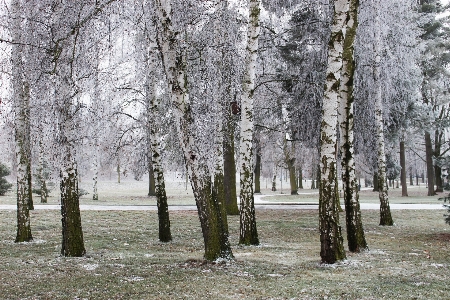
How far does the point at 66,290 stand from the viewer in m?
5.83

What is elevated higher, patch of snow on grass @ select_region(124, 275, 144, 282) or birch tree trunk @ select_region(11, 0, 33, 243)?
birch tree trunk @ select_region(11, 0, 33, 243)

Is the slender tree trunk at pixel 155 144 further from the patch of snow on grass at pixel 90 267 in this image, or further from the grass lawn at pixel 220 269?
the patch of snow on grass at pixel 90 267

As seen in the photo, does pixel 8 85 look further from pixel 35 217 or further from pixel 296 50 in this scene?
pixel 296 50

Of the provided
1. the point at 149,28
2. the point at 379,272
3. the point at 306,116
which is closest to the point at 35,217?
the point at 149,28

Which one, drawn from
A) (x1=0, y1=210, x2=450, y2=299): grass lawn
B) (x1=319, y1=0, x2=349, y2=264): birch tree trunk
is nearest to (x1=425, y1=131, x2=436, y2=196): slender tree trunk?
(x1=0, y1=210, x2=450, y2=299): grass lawn

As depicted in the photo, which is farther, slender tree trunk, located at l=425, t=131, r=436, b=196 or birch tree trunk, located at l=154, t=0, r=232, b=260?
slender tree trunk, located at l=425, t=131, r=436, b=196

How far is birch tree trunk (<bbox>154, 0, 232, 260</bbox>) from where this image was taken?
736cm

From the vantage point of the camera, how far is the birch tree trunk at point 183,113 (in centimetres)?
736

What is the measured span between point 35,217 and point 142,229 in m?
5.04

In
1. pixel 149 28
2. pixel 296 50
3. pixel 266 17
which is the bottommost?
pixel 149 28

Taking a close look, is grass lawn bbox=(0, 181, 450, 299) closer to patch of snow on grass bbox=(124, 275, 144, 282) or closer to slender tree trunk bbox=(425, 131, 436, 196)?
patch of snow on grass bbox=(124, 275, 144, 282)

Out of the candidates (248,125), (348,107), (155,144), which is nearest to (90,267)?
(155,144)

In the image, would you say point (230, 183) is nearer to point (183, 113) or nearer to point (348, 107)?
point (348, 107)

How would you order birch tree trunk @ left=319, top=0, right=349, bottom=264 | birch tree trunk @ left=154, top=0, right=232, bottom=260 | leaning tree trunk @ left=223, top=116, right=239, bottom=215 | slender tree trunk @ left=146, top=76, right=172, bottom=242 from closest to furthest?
birch tree trunk @ left=154, top=0, right=232, bottom=260 → birch tree trunk @ left=319, top=0, right=349, bottom=264 → slender tree trunk @ left=146, top=76, right=172, bottom=242 → leaning tree trunk @ left=223, top=116, right=239, bottom=215
